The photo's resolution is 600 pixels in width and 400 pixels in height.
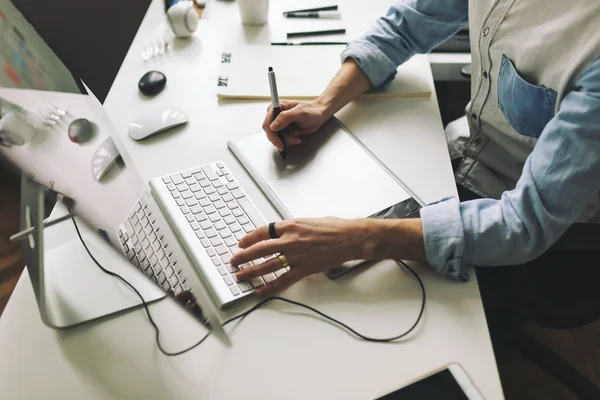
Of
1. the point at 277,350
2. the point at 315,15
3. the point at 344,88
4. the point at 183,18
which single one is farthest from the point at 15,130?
the point at 315,15

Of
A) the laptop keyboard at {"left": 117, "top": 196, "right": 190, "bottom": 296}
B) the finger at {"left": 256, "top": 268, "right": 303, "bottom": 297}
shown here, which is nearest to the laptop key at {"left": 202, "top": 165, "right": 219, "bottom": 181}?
the laptop keyboard at {"left": 117, "top": 196, "right": 190, "bottom": 296}

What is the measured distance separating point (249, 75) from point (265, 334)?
0.62 m

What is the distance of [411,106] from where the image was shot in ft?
3.14

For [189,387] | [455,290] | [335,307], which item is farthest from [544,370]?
[189,387]

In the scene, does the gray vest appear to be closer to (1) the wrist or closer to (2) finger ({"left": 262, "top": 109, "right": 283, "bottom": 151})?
(1) the wrist

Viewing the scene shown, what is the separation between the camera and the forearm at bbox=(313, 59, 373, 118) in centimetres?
91

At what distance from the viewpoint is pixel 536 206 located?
64cm

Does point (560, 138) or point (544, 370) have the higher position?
point (560, 138)

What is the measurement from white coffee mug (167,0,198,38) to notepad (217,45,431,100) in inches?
5.1

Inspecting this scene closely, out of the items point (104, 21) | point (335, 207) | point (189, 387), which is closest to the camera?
point (189, 387)

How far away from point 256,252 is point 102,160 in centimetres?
24

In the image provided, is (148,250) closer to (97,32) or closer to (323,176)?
(323,176)

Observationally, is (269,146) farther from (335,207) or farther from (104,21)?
(104,21)

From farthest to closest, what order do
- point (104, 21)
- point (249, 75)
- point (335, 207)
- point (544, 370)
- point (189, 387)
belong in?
point (104, 21), point (544, 370), point (249, 75), point (335, 207), point (189, 387)
